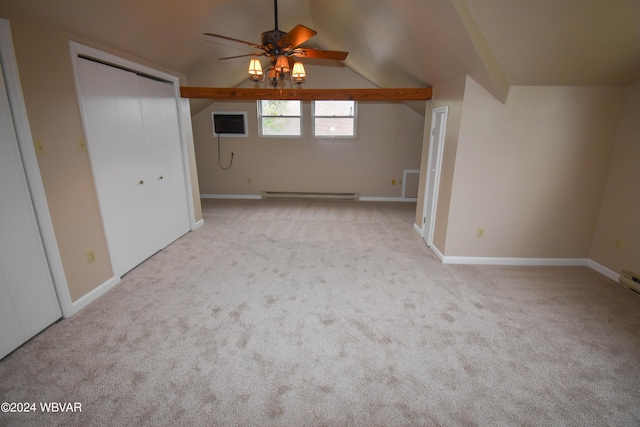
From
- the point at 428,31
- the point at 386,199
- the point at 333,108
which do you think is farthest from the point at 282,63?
the point at 386,199

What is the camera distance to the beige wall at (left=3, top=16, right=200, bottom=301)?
2.04 metres

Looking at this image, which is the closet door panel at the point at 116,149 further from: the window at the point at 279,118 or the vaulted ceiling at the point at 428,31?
the window at the point at 279,118

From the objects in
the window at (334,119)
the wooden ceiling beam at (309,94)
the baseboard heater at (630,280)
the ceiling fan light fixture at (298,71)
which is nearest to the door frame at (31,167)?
the ceiling fan light fixture at (298,71)

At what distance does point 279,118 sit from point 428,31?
4.20 meters

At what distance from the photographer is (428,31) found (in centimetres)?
246

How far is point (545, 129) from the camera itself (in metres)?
2.92

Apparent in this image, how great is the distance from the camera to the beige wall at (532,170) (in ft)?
9.40

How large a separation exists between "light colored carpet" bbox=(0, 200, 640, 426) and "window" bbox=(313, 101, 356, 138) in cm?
367

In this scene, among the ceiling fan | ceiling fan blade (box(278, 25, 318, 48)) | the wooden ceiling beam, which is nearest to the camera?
ceiling fan blade (box(278, 25, 318, 48))

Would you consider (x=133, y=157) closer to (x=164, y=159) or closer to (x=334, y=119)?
(x=164, y=159)

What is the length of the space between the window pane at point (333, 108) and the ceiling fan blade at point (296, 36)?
353cm

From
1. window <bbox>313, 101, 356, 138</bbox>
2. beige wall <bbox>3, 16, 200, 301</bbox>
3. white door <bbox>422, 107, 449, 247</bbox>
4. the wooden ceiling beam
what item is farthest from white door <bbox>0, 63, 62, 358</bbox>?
window <bbox>313, 101, 356, 138</bbox>

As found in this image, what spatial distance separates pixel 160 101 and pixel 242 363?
3.31 m

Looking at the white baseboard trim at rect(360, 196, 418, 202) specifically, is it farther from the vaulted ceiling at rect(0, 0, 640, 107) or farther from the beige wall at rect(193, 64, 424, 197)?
the vaulted ceiling at rect(0, 0, 640, 107)
